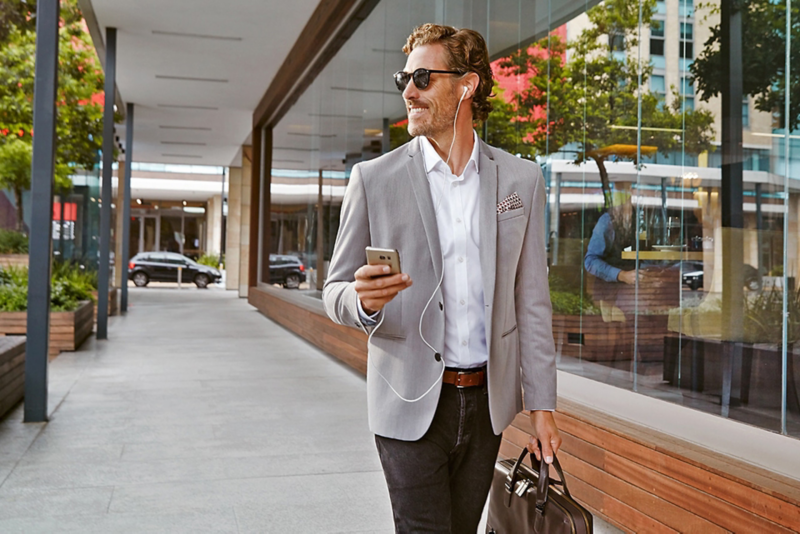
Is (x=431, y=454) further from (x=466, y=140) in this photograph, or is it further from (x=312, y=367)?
(x=312, y=367)

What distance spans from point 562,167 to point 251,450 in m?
2.64

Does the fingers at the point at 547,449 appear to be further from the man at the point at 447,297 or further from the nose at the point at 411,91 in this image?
the nose at the point at 411,91

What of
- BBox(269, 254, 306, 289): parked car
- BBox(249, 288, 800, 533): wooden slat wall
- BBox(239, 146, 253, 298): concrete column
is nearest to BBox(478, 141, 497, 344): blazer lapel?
BBox(249, 288, 800, 533): wooden slat wall

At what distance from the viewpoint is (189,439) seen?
5324 mm

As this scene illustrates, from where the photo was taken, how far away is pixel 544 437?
194 centimetres

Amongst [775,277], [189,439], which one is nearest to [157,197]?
[189,439]

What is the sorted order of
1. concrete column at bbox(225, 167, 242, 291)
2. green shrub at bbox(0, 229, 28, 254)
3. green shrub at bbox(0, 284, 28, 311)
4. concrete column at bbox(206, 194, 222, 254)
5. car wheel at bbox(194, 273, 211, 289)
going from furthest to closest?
1. concrete column at bbox(206, 194, 222, 254)
2. car wheel at bbox(194, 273, 211, 289)
3. concrete column at bbox(225, 167, 242, 291)
4. green shrub at bbox(0, 229, 28, 254)
5. green shrub at bbox(0, 284, 28, 311)

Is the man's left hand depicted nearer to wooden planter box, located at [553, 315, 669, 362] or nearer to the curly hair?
the curly hair

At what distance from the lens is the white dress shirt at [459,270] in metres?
1.86

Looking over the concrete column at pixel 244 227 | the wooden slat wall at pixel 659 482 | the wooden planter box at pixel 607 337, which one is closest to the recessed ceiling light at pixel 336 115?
the wooden planter box at pixel 607 337

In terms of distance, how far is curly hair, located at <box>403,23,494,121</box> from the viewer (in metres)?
1.92

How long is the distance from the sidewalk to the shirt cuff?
2.11 m

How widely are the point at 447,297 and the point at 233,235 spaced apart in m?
28.1

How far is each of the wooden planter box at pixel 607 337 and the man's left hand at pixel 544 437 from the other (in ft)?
6.34
